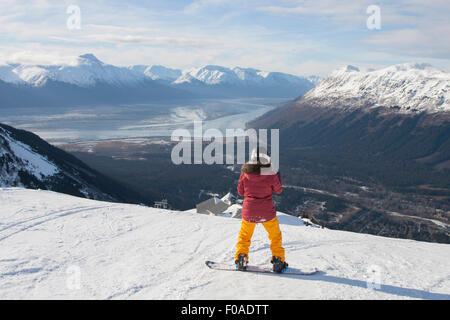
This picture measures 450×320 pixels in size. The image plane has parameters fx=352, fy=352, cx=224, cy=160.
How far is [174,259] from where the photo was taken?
7.84 metres

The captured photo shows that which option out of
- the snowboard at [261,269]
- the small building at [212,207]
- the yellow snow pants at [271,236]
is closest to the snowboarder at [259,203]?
the yellow snow pants at [271,236]

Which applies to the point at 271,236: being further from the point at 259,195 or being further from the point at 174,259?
the point at 174,259

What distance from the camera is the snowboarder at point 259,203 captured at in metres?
7.22

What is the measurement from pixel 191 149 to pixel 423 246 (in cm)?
16732

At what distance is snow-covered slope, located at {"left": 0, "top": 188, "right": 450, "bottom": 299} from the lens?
6348mm

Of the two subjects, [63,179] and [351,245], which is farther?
[63,179]

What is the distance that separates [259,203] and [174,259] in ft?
7.60

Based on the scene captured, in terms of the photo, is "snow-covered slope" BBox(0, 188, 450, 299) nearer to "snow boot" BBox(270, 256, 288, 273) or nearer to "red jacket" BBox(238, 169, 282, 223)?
"snow boot" BBox(270, 256, 288, 273)

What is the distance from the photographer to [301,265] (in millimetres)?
7727

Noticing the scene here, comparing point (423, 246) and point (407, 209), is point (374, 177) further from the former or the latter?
point (423, 246)

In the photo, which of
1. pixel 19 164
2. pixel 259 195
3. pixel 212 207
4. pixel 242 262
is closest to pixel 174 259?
pixel 242 262

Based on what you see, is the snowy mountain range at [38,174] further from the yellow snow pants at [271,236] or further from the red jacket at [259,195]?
the red jacket at [259,195]

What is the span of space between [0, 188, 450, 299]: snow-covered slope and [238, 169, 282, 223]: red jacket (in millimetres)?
1195
